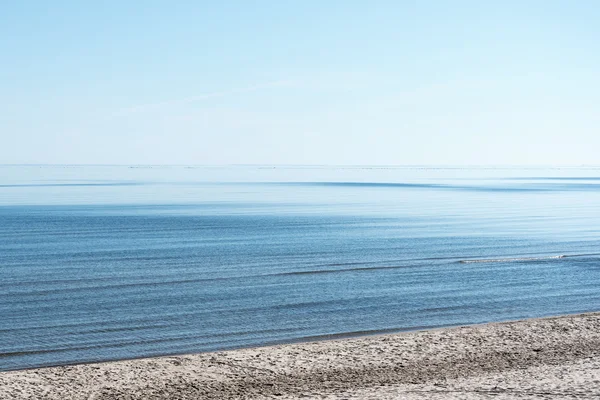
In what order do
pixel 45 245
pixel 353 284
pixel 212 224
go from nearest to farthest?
pixel 353 284 < pixel 45 245 < pixel 212 224

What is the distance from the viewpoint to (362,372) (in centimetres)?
1142

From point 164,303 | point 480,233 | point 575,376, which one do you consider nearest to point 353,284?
point 164,303

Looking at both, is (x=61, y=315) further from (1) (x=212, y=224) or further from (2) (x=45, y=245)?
(1) (x=212, y=224)

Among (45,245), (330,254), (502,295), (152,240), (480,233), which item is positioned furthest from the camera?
(480,233)

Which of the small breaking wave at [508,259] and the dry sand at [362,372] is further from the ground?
the small breaking wave at [508,259]

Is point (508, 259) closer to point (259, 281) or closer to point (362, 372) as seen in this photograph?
point (259, 281)

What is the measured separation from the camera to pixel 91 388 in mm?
10461

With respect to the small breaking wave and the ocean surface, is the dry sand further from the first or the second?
the small breaking wave

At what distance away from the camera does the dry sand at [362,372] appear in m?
10.2

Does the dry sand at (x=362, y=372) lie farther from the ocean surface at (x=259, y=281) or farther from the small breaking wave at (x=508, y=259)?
the small breaking wave at (x=508, y=259)

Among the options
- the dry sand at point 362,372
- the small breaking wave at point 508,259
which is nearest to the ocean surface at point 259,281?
the small breaking wave at point 508,259

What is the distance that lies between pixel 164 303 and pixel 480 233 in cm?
2156

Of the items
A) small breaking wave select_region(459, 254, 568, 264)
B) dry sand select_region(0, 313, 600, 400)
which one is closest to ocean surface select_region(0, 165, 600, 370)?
small breaking wave select_region(459, 254, 568, 264)

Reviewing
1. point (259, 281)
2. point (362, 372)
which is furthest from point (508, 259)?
point (362, 372)
